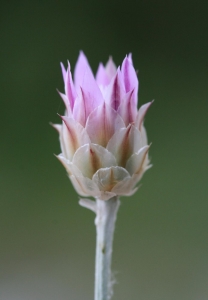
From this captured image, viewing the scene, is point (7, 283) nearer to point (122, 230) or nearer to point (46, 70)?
point (122, 230)

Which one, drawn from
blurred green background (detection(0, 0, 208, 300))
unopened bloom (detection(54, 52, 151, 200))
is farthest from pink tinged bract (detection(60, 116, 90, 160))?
blurred green background (detection(0, 0, 208, 300))

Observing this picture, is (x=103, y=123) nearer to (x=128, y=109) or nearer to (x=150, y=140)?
(x=128, y=109)

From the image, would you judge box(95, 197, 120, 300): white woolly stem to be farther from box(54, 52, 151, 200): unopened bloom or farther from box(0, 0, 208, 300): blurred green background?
box(0, 0, 208, 300): blurred green background

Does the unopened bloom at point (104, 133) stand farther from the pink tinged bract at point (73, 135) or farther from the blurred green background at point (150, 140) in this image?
the blurred green background at point (150, 140)

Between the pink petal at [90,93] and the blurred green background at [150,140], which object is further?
the blurred green background at [150,140]

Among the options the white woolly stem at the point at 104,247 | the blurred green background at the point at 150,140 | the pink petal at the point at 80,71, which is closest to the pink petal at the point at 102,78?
the pink petal at the point at 80,71

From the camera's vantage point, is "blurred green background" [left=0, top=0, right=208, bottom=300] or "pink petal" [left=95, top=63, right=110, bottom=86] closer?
"pink petal" [left=95, top=63, right=110, bottom=86]

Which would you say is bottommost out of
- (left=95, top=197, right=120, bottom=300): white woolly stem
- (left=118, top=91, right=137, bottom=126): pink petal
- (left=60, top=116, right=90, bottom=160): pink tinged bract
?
(left=95, top=197, right=120, bottom=300): white woolly stem
